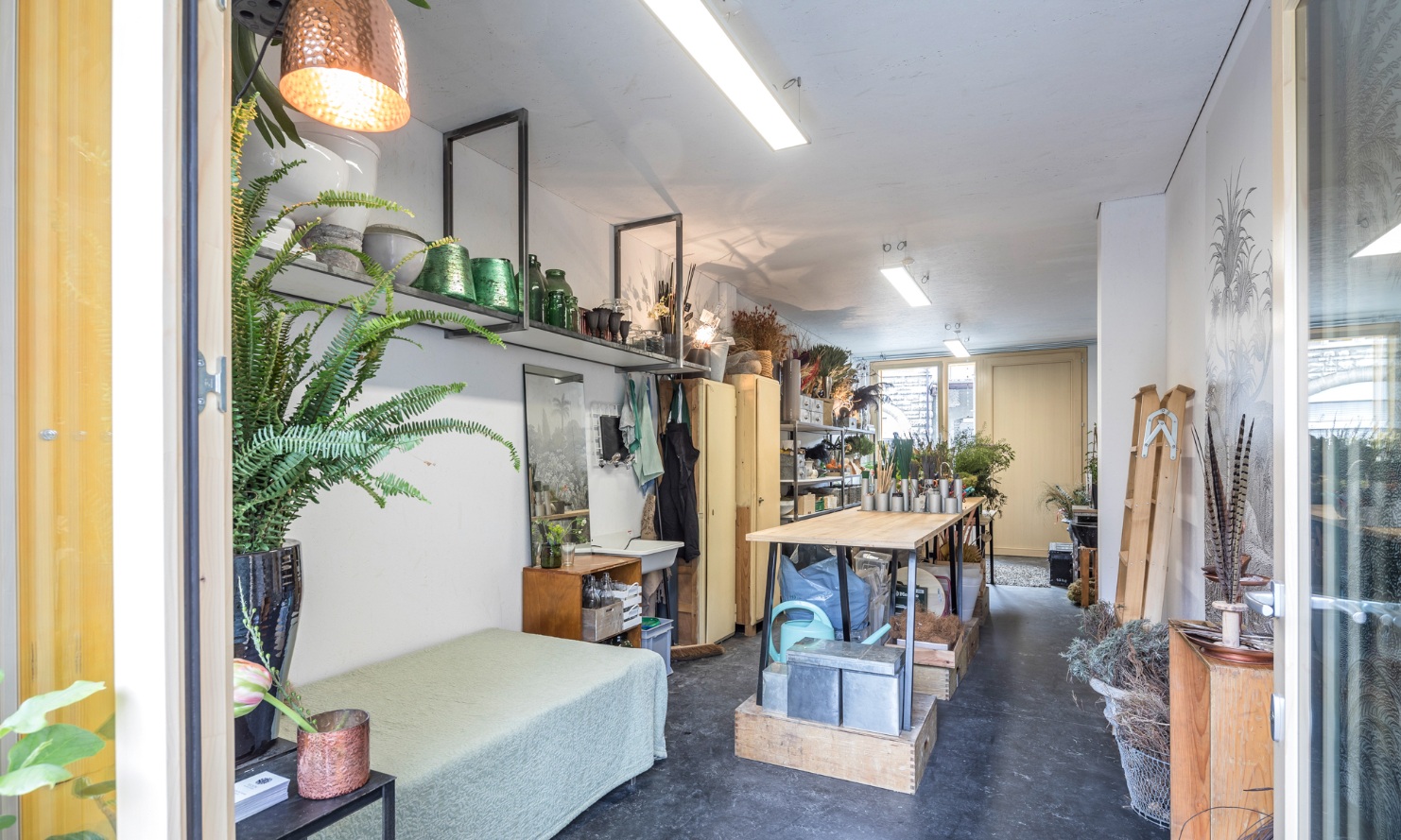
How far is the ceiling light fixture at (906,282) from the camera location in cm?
499

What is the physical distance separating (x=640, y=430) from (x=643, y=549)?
0.86m

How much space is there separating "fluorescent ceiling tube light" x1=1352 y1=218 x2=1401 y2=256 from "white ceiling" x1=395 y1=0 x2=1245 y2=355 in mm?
1720

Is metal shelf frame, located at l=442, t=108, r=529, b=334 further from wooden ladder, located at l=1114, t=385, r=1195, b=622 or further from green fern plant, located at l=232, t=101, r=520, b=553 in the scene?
wooden ladder, located at l=1114, t=385, r=1195, b=622

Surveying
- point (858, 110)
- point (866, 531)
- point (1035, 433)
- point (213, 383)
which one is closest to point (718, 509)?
point (866, 531)

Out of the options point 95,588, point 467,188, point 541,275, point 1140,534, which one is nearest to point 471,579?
point 541,275

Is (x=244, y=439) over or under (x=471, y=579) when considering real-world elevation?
over

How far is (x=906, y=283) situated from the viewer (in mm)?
5355

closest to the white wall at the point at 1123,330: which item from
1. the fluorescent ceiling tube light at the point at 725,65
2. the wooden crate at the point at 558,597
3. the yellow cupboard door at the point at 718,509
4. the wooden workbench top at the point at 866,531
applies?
the wooden workbench top at the point at 866,531

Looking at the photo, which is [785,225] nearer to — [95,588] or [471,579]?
[471,579]

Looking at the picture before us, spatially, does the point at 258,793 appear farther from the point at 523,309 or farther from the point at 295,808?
the point at 523,309

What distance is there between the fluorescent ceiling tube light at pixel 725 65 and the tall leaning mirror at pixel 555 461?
1.73 meters

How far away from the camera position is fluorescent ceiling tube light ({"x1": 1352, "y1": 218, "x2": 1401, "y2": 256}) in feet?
3.06

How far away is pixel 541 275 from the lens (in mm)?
3322

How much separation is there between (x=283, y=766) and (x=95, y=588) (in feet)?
1.99
